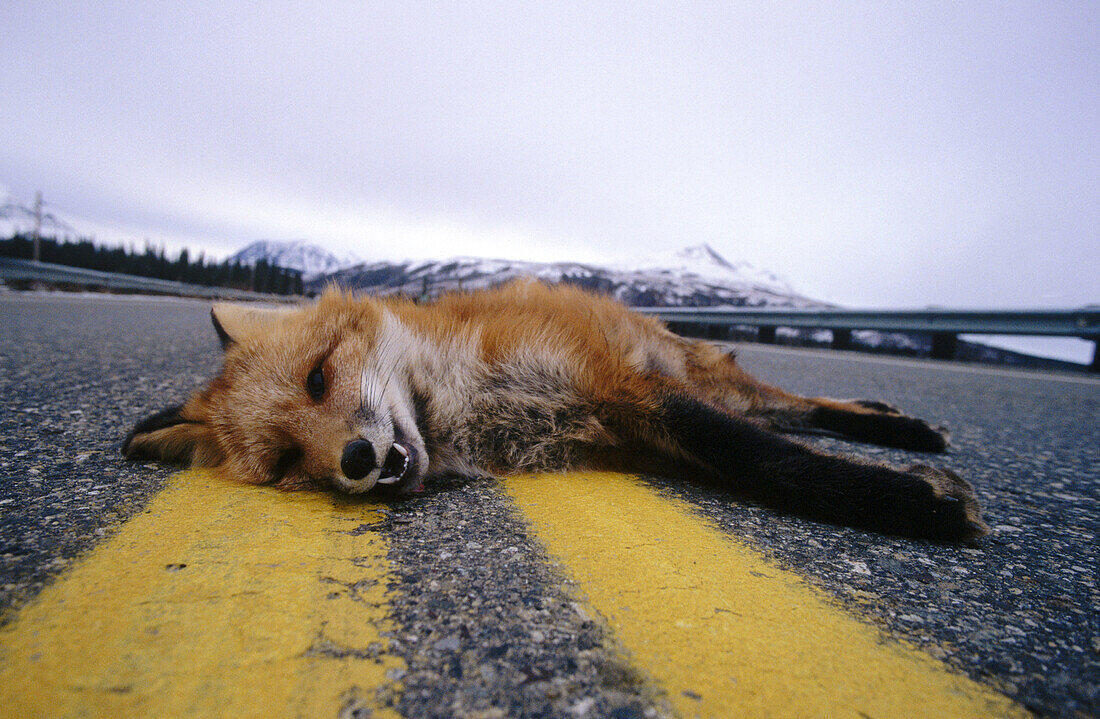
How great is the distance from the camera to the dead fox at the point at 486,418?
1612 millimetres

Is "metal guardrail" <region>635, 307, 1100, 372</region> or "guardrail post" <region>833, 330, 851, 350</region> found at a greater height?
"metal guardrail" <region>635, 307, 1100, 372</region>

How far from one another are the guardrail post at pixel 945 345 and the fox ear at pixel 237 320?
914 centimetres

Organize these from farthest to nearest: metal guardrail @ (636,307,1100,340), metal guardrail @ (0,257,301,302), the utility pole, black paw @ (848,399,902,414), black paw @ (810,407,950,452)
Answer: the utility pole → metal guardrail @ (0,257,301,302) → metal guardrail @ (636,307,1100,340) → black paw @ (848,399,902,414) → black paw @ (810,407,950,452)

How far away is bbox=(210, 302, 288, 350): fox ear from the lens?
7.90 ft

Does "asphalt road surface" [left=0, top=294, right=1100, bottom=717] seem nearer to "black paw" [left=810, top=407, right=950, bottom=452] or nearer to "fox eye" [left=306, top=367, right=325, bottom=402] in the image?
"black paw" [left=810, top=407, right=950, bottom=452]

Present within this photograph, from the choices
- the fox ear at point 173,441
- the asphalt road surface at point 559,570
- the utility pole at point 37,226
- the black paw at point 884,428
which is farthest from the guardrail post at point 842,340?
the utility pole at point 37,226

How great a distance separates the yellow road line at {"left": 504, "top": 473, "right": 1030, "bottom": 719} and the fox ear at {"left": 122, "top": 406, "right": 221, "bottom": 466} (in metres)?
1.39

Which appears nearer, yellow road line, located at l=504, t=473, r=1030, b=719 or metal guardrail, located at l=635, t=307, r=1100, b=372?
yellow road line, located at l=504, t=473, r=1030, b=719

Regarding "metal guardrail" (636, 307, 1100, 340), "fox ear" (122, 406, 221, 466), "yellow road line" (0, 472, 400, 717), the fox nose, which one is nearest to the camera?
"yellow road line" (0, 472, 400, 717)

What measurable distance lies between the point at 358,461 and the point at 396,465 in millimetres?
126

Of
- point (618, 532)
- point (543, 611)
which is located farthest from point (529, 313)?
point (543, 611)

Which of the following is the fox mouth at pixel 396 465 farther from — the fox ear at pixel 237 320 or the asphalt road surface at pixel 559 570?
the fox ear at pixel 237 320

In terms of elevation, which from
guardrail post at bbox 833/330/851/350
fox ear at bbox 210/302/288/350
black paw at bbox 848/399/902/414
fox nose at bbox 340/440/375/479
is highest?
guardrail post at bbox 833/330/851/350

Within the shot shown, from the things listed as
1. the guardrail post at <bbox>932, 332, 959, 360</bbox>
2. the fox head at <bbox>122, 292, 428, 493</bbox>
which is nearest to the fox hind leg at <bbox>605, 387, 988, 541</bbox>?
the fox head at <bbox>122, 292, 428, 493</bbox>
